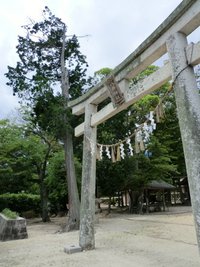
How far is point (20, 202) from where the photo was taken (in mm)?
18578

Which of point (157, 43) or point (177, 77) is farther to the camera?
point (157, 43)

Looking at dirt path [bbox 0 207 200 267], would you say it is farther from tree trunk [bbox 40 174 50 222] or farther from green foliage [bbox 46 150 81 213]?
tree trunk [bbox 40 174 50 222]

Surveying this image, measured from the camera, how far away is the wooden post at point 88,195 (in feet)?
20.8

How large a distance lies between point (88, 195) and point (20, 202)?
44.1ft

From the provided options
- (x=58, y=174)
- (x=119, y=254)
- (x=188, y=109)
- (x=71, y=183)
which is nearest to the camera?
(x=188, y=109)

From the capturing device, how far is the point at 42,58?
42.9 ft

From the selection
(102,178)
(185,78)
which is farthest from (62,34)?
(185,78)

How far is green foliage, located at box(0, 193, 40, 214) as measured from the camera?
59.1ft

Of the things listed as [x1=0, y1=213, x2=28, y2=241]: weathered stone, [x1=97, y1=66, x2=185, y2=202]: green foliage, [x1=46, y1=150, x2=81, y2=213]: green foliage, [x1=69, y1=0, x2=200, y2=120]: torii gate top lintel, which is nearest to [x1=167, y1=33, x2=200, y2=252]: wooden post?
[x1=69, y1=0, x2=200, y2=120]: torii gate top lintel

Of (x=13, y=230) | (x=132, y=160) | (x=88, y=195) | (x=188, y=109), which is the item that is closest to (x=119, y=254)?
(x=88, y=195)

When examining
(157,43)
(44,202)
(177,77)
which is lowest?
(44,202)

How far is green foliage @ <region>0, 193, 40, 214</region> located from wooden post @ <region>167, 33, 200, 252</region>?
16.1m

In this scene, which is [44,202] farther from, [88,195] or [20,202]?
[88,195]

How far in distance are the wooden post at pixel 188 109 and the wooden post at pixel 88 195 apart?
308 cm
